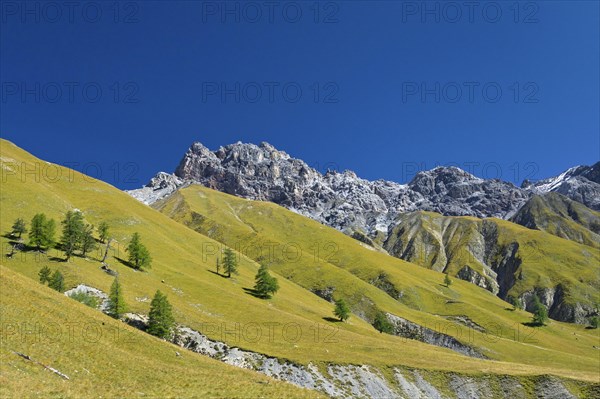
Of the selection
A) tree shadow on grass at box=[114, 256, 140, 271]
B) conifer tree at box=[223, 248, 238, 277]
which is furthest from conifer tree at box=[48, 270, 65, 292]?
conifer tree at box=[223, 248, 238, 277]

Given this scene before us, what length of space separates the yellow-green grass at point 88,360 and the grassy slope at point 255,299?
25055 millimetres

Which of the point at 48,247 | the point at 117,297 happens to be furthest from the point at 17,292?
the point at 48,247

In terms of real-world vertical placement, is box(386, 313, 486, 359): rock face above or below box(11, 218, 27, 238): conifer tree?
below

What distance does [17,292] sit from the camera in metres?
43.6

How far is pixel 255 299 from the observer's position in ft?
351

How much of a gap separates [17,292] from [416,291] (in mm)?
167329

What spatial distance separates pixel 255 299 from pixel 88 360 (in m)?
74.1

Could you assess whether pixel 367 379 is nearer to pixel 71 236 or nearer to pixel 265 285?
pixel 265 285

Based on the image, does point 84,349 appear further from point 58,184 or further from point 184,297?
point 58,184

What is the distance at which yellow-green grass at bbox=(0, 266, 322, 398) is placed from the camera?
2753 centimetres

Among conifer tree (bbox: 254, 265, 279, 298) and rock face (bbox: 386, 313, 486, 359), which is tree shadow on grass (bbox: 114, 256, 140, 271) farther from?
rock face (bbox: 386, 313, 486, 359)

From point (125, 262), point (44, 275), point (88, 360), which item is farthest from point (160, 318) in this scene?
point (125, 262)

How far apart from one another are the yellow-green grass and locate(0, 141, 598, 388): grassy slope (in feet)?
82.2

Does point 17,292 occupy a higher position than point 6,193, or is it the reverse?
point 6,193
